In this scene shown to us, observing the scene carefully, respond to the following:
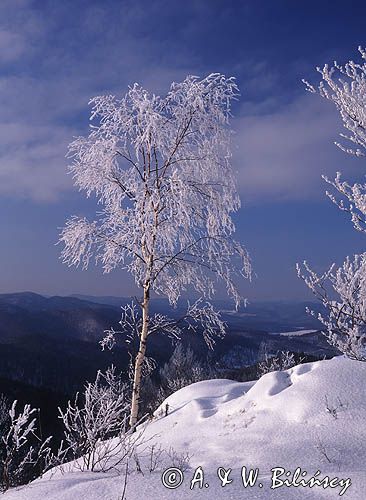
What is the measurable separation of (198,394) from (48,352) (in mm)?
160982

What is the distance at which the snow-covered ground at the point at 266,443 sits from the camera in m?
3.81

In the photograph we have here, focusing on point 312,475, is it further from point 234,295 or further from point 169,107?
point 169,107

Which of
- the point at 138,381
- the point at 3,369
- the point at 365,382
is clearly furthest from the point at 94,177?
the point at 3,369
